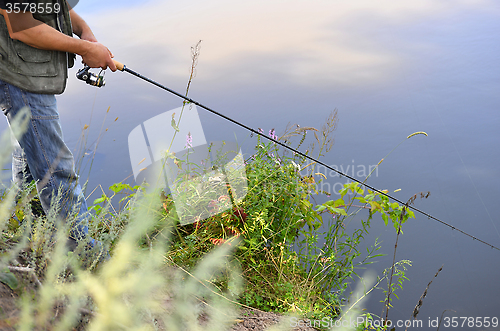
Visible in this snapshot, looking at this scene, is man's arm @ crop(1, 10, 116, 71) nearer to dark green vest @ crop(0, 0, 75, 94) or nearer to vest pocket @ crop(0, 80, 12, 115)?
dark green vest @ crop(0, 0, 75, 94)

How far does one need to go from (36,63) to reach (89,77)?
220mm

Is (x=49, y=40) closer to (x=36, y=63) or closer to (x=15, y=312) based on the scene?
(x=36, y=63)

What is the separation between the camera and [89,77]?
1580 millimetres

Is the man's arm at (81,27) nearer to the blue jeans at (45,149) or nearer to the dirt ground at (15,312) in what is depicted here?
the blue jeans at (45,149)

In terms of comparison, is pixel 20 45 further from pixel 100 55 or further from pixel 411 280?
pixel 411 280

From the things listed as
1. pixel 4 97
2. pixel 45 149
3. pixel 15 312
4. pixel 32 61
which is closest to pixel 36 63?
pixel 32 61

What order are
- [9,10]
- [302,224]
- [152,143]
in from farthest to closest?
[302,224] < [152,143] < [9,10]

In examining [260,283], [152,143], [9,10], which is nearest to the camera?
[9,10]

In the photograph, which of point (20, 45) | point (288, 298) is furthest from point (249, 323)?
point (20, 45)

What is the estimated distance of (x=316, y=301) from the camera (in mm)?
2066

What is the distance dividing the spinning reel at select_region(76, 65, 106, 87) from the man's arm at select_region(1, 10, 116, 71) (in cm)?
8


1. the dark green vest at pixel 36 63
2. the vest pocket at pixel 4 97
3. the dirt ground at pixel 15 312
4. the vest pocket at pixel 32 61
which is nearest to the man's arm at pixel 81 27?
the dark green vest at pixel 36 63

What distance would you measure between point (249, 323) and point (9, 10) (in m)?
1.52

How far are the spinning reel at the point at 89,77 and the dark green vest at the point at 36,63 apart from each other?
2.7 inches
